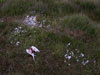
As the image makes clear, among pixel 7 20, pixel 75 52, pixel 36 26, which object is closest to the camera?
pixel 75 52

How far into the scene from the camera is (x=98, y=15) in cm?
507

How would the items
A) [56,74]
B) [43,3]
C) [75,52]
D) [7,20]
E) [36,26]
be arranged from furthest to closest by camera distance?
[43,3]
[7,20]
[36,26]
[75,52]
[56,74]

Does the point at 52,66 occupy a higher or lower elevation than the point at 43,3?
lower

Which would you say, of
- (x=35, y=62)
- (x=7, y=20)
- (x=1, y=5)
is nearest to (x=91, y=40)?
(x=35, y=62)

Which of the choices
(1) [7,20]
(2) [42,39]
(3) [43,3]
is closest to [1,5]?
(1) [7,20]

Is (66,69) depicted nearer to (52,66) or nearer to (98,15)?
(52,66)

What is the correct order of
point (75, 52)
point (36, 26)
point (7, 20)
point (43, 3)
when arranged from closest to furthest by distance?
1. point (75, 52)
2. point (36, 26)
3. point (7, 20)
4. point (43, 3)

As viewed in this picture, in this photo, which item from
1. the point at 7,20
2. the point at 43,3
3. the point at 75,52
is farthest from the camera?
the point at 43,3

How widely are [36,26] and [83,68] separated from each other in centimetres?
162

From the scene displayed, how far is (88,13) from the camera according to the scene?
510 centimetres

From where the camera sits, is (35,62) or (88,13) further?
(88,13)

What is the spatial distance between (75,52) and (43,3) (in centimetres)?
211

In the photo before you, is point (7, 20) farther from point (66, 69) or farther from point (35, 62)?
point (66, 69)

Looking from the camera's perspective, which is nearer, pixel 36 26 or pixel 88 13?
pixel 36 26
